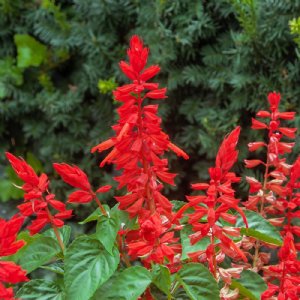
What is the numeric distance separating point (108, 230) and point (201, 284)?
0.17 m

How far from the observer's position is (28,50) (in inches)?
116

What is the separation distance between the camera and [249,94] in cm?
236

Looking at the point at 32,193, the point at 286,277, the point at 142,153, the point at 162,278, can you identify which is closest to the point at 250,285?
the point at 286,277

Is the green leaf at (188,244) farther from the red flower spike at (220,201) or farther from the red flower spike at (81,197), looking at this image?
the red flower spike at (81,197)

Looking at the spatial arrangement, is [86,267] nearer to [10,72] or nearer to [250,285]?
[250,285]

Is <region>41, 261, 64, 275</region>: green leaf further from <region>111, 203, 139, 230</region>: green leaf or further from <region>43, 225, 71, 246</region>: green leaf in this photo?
<region>111, 203, 139, 230</region>: green leaf

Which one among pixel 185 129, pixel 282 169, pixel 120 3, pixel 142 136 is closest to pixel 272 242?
pixel 282 169

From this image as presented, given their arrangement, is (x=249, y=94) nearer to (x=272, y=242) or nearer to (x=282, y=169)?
(x=282, y=169)

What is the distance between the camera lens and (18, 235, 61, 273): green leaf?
43.0 inches

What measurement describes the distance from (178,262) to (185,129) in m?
1.50

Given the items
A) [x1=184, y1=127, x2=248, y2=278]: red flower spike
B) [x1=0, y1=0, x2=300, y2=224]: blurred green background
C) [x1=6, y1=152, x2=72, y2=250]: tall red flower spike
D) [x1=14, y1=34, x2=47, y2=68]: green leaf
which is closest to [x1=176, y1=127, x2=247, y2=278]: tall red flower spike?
[x1=184, y1=127, x2=248, y2=278]: red flower spike

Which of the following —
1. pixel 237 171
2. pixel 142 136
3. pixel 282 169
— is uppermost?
pixel 142 136

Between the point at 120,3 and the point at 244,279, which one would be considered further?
the point at 120,3

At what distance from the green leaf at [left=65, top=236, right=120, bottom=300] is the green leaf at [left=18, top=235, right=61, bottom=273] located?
0.07 m
